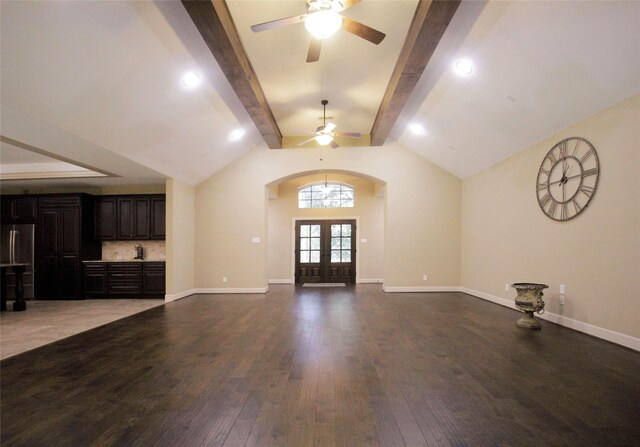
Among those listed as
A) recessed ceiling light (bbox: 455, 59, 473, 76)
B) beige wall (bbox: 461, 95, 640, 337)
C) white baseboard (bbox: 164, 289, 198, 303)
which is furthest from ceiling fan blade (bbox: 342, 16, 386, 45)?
white baseboard (bbox: 164, 289, 198, 303)

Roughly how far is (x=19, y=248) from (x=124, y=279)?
2389mm

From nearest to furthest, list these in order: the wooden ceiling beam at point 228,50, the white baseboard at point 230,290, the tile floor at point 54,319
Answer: the wooden ceiling beam at point 228,50 → the tile floor at point 54,319 → the white baseboard at point 230,290

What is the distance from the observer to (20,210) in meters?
6.55

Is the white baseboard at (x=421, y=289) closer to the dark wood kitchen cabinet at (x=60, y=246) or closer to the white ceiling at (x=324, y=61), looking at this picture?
the white ceiling at (x=324, y=61)

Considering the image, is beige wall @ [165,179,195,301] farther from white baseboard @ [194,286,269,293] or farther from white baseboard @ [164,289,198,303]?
white baseboard @ [194,286,269,293]

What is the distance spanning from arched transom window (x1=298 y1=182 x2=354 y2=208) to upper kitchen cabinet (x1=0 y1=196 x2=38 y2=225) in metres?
6.25

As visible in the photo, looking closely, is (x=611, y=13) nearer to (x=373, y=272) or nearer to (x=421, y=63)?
(x=421, y=63)

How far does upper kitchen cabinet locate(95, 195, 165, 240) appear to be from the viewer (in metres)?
6.69

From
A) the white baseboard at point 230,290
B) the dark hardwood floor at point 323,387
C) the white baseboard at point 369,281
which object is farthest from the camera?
the white baseboard at point 369,281

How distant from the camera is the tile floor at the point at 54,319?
3527mm

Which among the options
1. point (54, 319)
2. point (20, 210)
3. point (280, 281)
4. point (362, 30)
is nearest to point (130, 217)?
point (20, 210)

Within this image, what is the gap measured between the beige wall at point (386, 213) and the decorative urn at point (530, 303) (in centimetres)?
288

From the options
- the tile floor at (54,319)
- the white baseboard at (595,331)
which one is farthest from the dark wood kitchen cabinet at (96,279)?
the white baseboard at (595,331)

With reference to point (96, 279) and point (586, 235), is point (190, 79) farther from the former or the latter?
point (586, 235)
